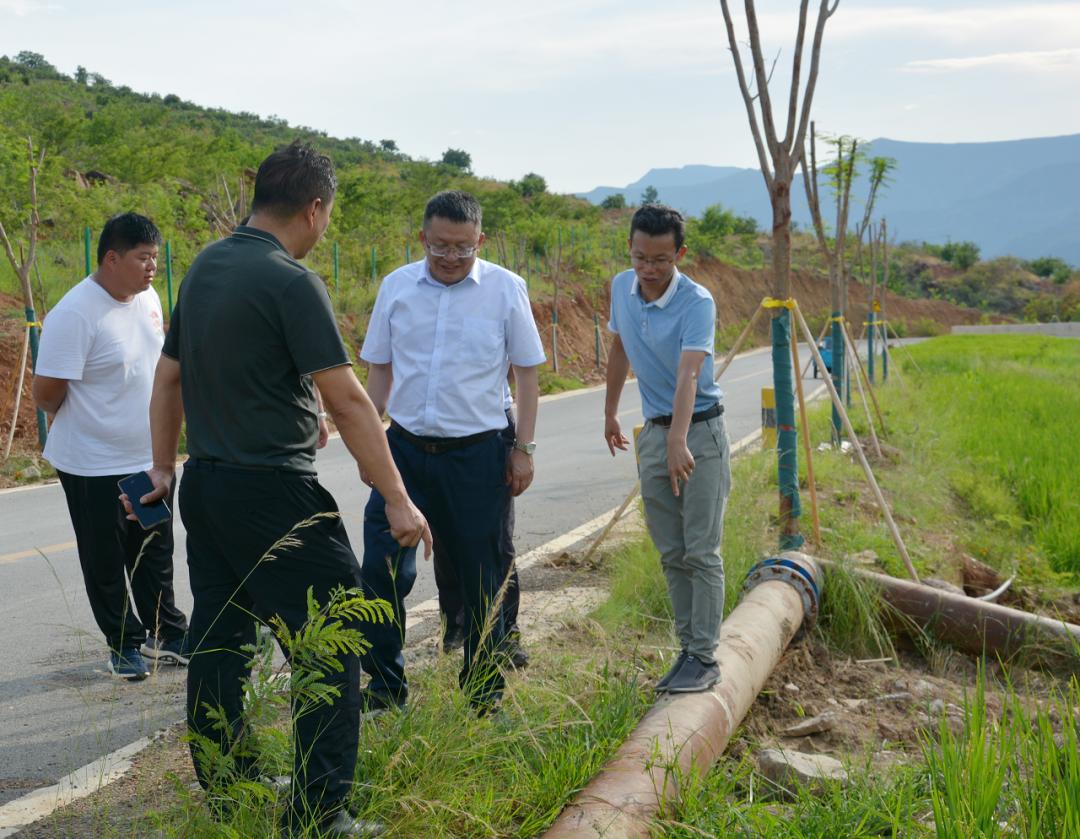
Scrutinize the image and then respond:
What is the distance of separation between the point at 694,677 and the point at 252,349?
195cm

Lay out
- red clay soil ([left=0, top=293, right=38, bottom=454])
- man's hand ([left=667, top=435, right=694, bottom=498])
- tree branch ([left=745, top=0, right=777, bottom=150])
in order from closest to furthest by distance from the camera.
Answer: man's hand ([left=667, top=435, right=694, bottom=498])
tree branch ([left=745, top=0, right=777, bottom=150])
red clay soil ([left=0, top=293, right=38, bottom=454])

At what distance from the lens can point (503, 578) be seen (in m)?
4.32

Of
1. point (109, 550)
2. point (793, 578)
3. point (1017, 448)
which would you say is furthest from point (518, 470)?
point (1017, 448)

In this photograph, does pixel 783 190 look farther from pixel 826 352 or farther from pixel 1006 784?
pixel 826 352

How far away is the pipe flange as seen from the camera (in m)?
5.23

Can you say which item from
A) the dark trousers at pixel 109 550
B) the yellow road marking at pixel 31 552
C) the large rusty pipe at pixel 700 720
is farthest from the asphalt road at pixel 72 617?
the large rusty pipe at pixel 700 720

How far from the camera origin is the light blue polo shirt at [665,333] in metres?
4.22

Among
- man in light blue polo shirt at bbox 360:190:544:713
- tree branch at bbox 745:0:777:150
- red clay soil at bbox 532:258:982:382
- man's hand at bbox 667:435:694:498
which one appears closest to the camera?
man's hand at bbox 667:435:694:498

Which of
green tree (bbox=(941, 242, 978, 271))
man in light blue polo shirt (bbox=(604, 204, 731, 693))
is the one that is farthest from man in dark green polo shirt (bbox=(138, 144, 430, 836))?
green tree (bbox=(941, 242, 978, 271))

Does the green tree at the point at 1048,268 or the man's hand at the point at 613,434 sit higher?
the man's hand at the point at 613,434

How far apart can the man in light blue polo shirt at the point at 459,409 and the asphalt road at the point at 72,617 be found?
112cm

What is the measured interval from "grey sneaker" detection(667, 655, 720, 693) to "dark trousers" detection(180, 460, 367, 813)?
1.29m

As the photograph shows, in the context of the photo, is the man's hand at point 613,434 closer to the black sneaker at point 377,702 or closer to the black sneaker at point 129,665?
the black sneaker at point 377,702

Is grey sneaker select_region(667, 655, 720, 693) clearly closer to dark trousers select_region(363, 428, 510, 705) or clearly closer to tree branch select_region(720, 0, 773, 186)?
dark trousers select_region(363, 428, 510, 705)
